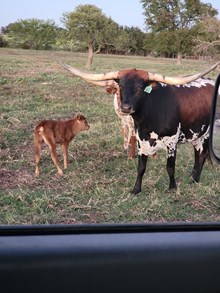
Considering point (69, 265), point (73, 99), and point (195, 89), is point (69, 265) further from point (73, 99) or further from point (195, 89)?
point (73, 99)

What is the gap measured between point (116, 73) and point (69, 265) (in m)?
3.61

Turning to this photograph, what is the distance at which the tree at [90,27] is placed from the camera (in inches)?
792

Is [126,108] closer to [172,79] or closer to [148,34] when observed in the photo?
[172,79]

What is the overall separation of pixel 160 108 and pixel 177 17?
14.8m

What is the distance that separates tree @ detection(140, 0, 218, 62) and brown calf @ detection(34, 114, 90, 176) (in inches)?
502

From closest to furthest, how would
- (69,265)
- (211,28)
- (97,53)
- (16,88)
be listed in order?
(69,265)
(16,88)
(211,28)
(97,53)

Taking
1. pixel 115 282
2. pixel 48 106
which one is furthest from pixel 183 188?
pixel 48 106

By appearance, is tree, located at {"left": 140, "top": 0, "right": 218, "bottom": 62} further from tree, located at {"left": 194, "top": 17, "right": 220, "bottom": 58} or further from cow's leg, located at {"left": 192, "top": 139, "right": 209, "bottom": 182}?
cow's leg, located at {"left": 192, "top": 139, "right": 209, "bottom": 182}

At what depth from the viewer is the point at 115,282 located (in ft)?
5.29

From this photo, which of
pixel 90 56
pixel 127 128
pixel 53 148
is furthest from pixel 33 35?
pixel 53 148

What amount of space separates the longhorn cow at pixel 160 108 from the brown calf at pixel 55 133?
0.62 metres

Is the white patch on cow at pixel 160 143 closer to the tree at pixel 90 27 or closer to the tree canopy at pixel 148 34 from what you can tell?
the tree canopy at pixel 148 34

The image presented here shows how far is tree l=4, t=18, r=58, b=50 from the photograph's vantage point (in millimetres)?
17750

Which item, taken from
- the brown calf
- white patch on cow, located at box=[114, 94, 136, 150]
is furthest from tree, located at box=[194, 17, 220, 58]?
the brown calf
